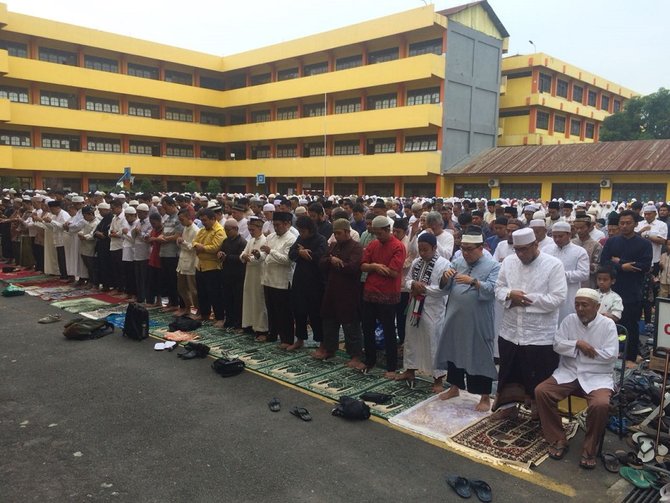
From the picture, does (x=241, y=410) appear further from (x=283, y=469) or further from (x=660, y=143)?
(x=660, y=143)

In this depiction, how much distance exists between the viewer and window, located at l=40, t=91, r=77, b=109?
31.0 metres

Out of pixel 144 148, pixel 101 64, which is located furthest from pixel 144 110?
pixel 101 64

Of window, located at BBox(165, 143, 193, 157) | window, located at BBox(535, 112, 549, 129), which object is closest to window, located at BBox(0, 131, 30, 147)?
window, located at BBox(165, 143, 193, 157)

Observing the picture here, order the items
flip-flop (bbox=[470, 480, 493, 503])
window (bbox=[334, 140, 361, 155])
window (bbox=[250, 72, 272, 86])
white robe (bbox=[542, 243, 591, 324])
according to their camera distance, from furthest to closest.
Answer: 1. window (bbox=[250, 72, 272, 86])
2. window (bbox=[334, 140, 361, 155])
3. white robe (bbox=[542, 243, 591, 324])
4. flip-flop (bbox=[470, 480, 493, 503])

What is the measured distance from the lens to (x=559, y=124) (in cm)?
3584

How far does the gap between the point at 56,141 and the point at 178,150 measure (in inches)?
326

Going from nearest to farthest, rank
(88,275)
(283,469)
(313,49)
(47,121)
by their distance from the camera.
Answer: (283,469) → (88,275) → (47,121) → (313,49)

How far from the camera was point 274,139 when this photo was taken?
119 feet

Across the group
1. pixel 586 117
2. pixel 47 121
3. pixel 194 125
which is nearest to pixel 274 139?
pixel 194 125

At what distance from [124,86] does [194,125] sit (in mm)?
5575

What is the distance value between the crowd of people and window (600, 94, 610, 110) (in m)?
36.1

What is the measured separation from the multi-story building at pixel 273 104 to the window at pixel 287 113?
0.10m

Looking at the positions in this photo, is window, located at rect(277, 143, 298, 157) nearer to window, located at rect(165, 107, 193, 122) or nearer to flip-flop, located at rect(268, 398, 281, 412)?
window, located at rect(165, 107, 193, 122)

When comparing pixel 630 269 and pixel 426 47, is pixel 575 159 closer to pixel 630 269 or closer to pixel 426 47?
pixel 426 47
